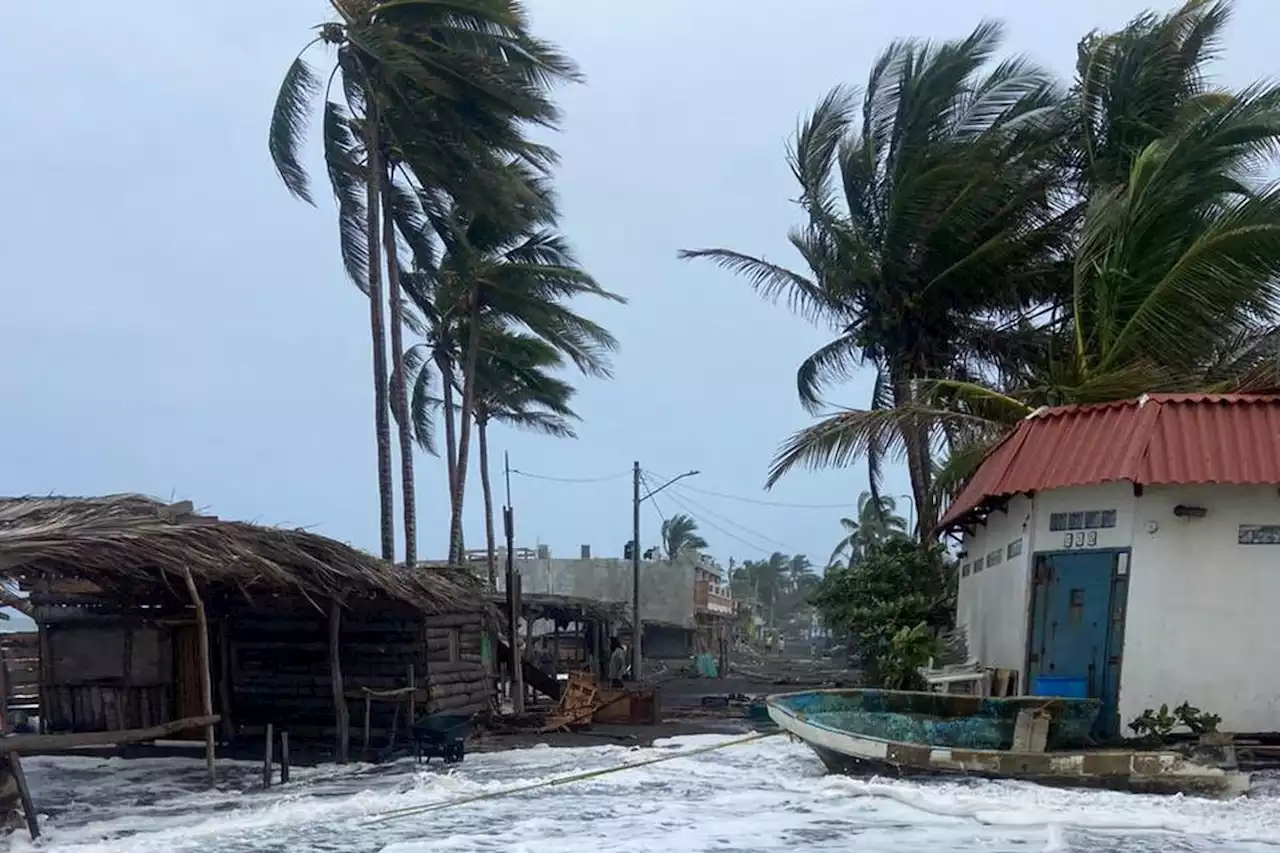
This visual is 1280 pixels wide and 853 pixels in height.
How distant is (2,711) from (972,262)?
15.9 metres

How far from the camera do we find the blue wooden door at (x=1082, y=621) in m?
14.5

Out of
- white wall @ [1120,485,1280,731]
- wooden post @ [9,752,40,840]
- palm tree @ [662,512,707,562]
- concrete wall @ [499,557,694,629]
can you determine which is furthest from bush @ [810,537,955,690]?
palm tree @ [662,512,707,562]

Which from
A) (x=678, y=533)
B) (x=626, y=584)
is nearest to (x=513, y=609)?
(x=626, y=584)

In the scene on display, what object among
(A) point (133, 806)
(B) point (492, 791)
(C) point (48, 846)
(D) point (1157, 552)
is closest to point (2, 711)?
(C) point (48, 846)

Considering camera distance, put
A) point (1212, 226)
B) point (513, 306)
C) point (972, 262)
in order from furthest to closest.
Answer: point (513, 306), point (972, 262), point (1212, 226)

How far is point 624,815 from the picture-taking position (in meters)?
11.5

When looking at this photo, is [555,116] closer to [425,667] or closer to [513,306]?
[513,306]

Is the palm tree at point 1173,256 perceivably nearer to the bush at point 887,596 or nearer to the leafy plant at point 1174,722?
the bush at point 887,596

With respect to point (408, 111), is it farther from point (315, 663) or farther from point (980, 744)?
point (980, 744)

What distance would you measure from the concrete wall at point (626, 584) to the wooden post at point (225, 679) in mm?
36172

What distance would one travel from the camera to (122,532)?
11.2 m

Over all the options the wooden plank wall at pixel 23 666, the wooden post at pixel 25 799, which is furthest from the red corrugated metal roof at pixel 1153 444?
the wooden plank wall at pixel 23 666

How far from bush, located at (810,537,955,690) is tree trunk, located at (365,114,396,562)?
7.75 meters

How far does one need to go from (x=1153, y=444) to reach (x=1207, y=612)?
6.54 feet
